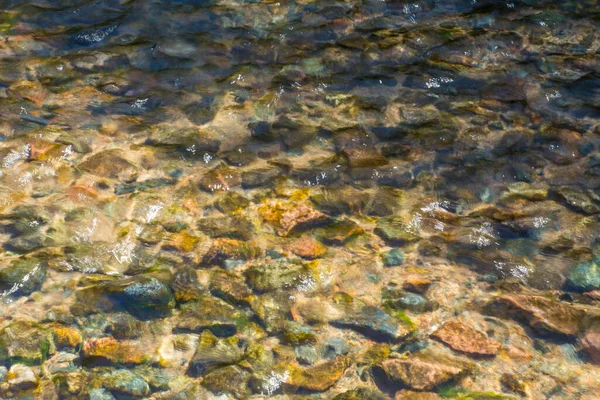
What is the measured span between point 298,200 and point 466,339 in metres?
1.30

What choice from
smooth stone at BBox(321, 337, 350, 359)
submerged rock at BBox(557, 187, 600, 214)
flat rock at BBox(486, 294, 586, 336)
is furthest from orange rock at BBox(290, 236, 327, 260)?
submerged rock at BBox(557, 187, 600, 214)

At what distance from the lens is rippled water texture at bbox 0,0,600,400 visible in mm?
3051

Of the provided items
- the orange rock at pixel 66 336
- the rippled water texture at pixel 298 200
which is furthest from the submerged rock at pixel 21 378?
the orange rock at pixel 66 336

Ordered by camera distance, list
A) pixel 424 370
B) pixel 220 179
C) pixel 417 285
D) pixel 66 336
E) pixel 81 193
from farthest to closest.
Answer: pixel 220 179, pixel 81 193, pixel 417 285, pixel 66 336, pixel 424 370

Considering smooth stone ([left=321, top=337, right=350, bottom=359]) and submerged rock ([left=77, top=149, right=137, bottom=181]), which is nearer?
smooth stone ([left=321, top=337, right=350, bottom=359])

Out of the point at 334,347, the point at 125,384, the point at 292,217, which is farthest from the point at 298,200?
the point at 125,384

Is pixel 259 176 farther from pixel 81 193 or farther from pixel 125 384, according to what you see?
pixel 125 384

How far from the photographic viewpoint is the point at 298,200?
3938mm

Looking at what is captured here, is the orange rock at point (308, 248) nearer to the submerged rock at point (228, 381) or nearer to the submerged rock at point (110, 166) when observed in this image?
the submerged rock at point (228, 381)

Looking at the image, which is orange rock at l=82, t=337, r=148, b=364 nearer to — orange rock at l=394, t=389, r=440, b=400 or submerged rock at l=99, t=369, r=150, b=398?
submerged rock at l=99, t=369, r=150, b=398

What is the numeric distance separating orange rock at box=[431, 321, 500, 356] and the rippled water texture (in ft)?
0.04

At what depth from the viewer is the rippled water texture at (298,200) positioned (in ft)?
10.0

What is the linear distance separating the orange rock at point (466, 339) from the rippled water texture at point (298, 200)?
0.04 ft

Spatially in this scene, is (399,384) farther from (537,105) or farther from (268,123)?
(537,105)
